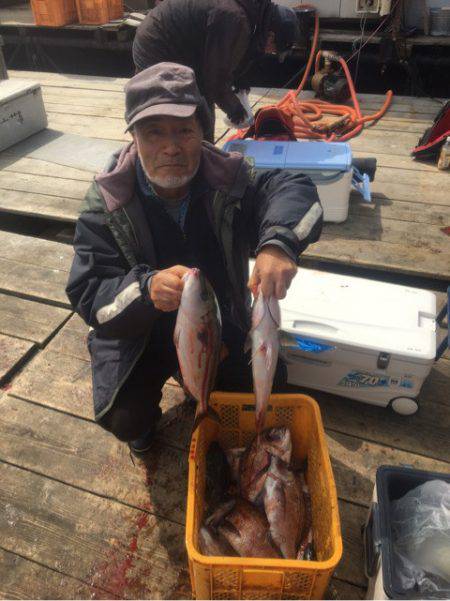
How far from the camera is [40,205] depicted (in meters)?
4.64

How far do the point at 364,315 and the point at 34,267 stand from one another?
278cm

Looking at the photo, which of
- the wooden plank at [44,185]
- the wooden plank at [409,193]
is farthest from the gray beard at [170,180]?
the wooden plank at [409,193]

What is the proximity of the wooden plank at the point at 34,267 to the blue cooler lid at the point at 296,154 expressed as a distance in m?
1.79

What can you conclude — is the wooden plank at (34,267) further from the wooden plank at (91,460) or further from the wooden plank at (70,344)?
the wooden plank at (91,460)

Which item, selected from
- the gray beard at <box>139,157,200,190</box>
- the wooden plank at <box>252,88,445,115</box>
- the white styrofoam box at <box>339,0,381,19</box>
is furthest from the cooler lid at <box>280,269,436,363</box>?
the white styrofoam box at <box>339,0,381,19</box>

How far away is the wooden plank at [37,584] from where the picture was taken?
2086 mm

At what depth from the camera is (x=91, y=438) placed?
2.71 meters

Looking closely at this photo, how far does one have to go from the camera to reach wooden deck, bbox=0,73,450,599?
2.17 m

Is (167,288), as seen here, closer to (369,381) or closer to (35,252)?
(369,381)

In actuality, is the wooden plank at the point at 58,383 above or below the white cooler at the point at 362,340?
below

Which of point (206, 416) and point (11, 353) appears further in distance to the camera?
point (11, 353)

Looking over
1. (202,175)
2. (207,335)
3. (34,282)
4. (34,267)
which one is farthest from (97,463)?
(34,267)

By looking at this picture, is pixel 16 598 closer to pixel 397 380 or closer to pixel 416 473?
pixel 416 473

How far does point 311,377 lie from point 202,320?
1299mm
